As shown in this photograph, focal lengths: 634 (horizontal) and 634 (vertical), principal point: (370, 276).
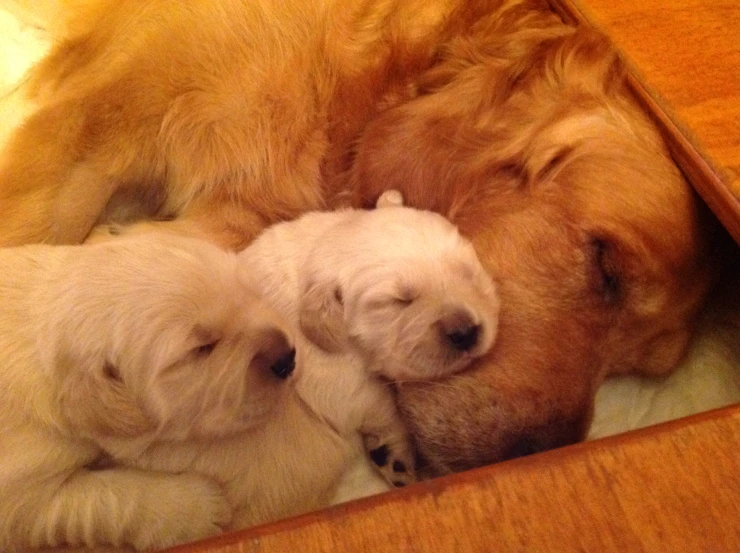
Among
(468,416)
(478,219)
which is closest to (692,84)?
(478,219)

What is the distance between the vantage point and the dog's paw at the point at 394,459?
3.83ft

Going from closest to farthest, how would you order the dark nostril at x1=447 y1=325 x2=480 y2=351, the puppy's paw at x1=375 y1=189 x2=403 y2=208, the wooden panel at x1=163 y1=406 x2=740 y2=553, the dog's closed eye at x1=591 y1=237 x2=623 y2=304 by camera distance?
1. the wooden panel at x1=163 y1=406 x2=740 y2=553
2. the dark nostril at x1=447 y1=325 x2=480 y2=351
3. the dog's closed eye at x1=591 y1=237 x2=623 y2=304
4. the puppy's paw at x1=375 y1=189 x2=403 y2=208

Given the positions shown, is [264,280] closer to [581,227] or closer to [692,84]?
[581,227]

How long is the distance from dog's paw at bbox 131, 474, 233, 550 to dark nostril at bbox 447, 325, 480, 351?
471 mm

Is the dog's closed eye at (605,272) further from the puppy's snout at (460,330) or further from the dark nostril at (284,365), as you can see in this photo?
the dark nostril at (284,365)

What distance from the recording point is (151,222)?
1.36 metres

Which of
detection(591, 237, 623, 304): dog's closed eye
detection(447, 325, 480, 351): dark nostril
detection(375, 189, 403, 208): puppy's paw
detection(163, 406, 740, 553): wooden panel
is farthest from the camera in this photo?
detection(375, 189, 403, 208): puppy's paw

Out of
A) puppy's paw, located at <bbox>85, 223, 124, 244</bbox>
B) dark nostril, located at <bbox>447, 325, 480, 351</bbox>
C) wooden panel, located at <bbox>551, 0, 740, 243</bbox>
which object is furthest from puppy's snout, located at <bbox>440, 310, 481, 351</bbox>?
puppy's paw, located at <bbox>85, 223, 124, 244</bbox>

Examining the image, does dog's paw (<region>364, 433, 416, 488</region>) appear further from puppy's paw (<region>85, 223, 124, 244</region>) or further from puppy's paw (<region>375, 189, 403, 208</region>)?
puppy's paw (<region>85, 223, 124, 244</region>)

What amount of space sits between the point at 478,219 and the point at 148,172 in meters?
0.69

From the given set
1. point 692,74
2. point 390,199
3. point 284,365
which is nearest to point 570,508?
point 284,365

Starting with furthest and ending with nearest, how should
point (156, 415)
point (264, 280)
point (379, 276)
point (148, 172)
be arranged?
1. point (148, 172)
2. point (264, 280)
3. point (379, 276)
4. point (156, 415)

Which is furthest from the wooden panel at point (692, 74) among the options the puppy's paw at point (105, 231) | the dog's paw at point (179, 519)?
the puppy's paw at point (105, 231)

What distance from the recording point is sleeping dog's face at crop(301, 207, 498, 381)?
1030 millimetres
